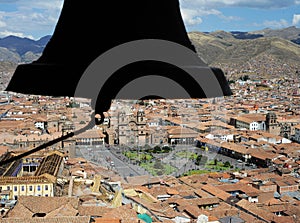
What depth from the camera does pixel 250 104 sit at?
31266mm

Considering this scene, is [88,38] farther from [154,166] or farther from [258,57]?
[258,57]

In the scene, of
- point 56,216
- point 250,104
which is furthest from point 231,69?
point 56,216

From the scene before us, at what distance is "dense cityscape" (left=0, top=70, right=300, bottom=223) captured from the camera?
22.6ft

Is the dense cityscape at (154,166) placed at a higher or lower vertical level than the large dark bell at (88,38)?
lower

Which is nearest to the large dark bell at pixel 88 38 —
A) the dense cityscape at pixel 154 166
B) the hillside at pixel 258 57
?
the dense cityscape at pixel 154 166

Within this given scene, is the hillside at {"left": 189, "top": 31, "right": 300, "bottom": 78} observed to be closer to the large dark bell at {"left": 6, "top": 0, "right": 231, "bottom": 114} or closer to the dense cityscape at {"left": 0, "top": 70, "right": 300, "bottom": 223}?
the dense cityscape at {"left": 0, "top": 70, "right": 300, "bottom": 223}

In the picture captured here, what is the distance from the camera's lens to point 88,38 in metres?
0.62

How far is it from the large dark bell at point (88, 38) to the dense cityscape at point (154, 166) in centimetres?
5

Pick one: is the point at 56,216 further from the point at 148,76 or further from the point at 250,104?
the point at 250,104

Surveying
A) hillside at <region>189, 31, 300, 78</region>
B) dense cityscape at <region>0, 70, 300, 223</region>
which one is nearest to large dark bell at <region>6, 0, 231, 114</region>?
dense cityscape at <region>0, 70, 300, 223</region>

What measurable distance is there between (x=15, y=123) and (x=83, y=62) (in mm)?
22053

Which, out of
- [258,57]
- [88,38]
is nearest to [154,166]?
[88,38]

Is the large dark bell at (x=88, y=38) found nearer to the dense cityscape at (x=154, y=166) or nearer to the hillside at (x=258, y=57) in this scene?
the dense cityscape at (x=154, y=166)

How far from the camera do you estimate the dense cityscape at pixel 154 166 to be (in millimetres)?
6883
